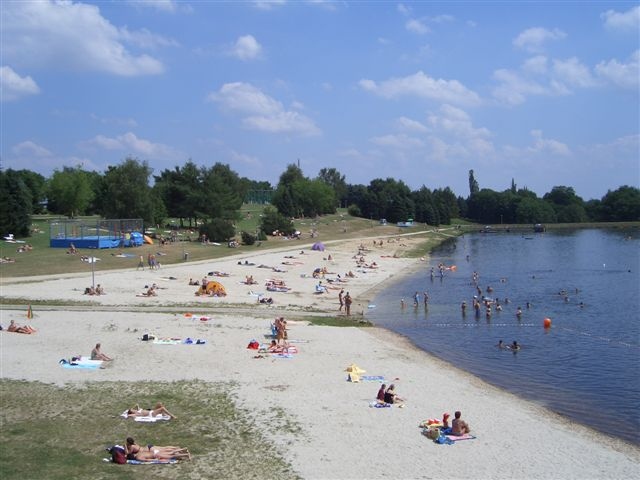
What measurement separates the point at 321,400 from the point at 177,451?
5846 mm

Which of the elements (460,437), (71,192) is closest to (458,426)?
(460,437)

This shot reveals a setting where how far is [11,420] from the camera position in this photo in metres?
16.6

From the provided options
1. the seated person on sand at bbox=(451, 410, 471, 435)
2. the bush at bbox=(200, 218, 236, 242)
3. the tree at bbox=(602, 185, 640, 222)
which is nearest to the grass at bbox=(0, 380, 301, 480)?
the seated person on sand at bbox=(451, 410, 471, 435)

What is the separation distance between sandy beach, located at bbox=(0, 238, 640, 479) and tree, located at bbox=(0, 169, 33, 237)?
26.1 metres

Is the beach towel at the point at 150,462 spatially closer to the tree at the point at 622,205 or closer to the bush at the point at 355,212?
the bush at the point at 355,212

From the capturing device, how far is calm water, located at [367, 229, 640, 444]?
22094 mm

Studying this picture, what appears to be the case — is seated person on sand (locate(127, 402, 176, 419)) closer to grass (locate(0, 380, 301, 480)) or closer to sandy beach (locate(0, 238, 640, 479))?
grass (locate(0, 380, 301, 480))

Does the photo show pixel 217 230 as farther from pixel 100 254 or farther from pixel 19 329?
pixel 19 329

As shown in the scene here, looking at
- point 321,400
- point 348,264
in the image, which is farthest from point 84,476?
point 348,264

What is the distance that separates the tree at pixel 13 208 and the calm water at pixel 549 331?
4059 cm

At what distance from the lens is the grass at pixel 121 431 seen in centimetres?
1363

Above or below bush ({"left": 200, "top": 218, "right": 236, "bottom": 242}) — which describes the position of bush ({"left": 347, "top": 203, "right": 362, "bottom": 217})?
above

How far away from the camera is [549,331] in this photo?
112 ft

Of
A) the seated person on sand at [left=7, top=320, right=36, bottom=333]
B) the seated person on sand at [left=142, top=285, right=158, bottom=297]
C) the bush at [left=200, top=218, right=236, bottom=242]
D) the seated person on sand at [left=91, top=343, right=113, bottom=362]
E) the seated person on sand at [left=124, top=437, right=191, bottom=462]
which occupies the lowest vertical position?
the seated person on sand at [left=124, top=437, right=191, bottom=462]
